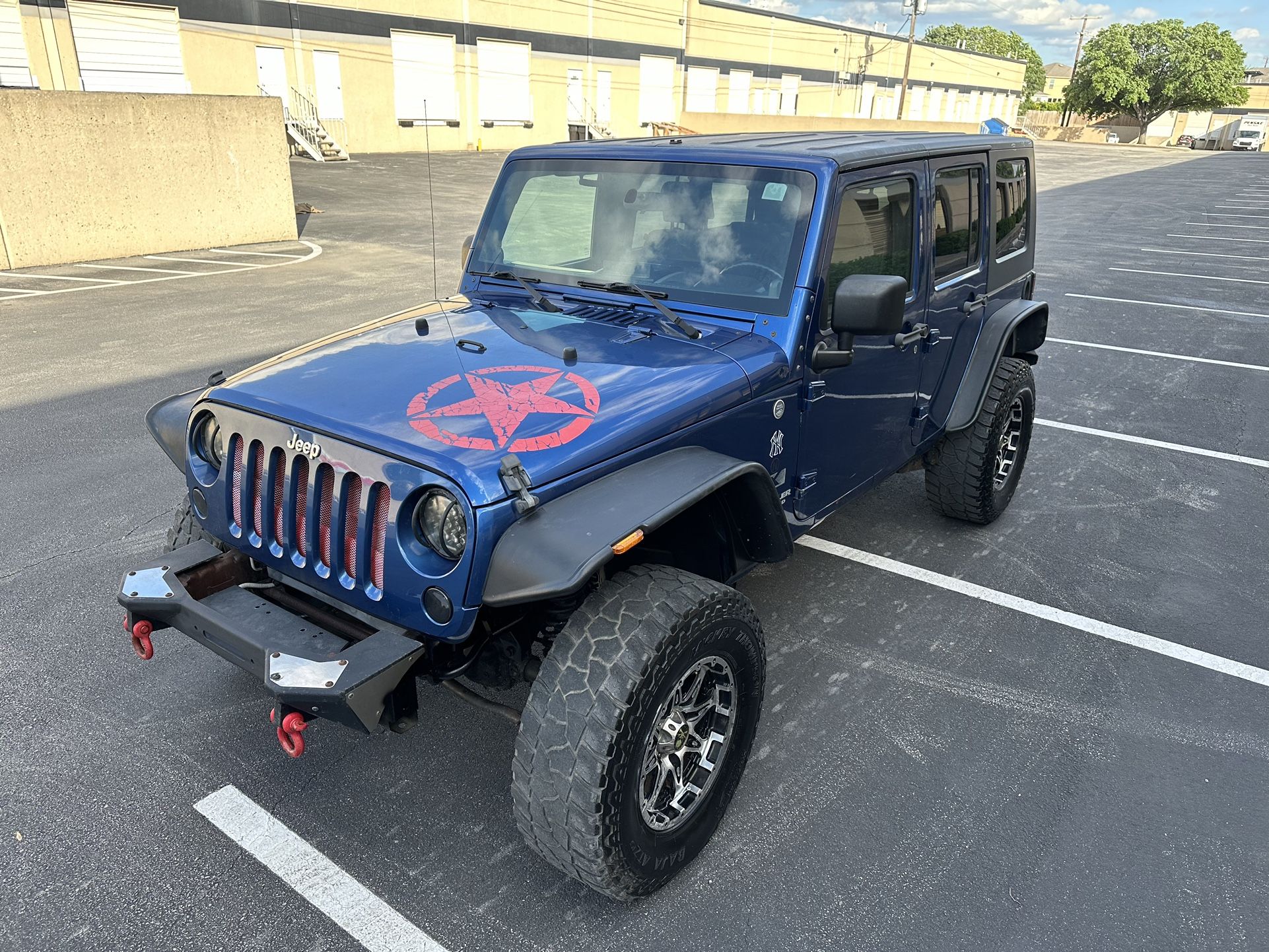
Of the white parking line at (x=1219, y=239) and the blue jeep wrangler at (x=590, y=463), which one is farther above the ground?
the blue jeep wrangler at (x=590, y=463)

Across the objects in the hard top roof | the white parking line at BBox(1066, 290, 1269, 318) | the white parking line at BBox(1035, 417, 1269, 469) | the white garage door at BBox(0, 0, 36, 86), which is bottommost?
the white parking line at BBox(1035, 417, 1269, 469)

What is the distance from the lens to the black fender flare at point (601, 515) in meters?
2.21

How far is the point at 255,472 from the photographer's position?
2.67 meters

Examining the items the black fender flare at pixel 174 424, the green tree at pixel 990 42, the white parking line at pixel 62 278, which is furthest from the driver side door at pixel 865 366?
the green tree at pixel 990 42

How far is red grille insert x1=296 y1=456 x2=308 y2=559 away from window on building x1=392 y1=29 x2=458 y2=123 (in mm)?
32714

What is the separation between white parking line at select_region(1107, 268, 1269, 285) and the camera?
13.8m

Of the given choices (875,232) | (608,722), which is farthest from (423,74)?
(608,722)

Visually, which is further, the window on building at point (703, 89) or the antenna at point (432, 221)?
the window on building at point (703, 89)

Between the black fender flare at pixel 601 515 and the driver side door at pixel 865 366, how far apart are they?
0.65m

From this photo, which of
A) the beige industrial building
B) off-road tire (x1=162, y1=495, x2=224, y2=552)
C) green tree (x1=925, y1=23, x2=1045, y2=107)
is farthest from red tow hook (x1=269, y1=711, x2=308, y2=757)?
green tree (x1=925, y1=23, x2=1045, y2=107)

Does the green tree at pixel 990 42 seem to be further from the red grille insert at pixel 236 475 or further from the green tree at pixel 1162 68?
the red grille insert at pixel 236 475

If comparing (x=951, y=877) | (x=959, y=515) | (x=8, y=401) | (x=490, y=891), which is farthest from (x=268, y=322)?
(x=951, y=877)

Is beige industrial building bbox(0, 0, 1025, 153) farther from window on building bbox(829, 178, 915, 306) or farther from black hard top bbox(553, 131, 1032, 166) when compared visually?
window on building bbox(829, 178, 915, 306)

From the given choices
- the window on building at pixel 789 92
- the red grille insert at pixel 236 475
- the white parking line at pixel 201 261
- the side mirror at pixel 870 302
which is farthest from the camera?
the window on building at pixel 789 92
